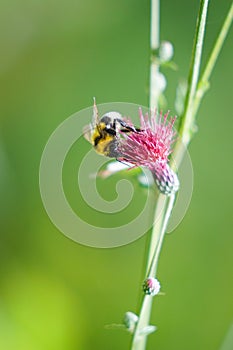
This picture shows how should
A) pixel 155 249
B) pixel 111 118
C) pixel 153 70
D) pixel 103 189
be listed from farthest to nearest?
1. pixel 103 189
2. pixel 153 70
3. pixel 111 118
4. pixel 155 249

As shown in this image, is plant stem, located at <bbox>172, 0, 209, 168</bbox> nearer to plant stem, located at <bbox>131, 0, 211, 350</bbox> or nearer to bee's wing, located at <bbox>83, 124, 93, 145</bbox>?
plant stem, located at <bbox>131, 0, 211, 350</bbox>

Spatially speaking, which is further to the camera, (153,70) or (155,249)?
(153,70)

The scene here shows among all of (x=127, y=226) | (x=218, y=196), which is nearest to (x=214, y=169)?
(x=218, y=196)

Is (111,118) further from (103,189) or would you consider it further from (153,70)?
(103,189)

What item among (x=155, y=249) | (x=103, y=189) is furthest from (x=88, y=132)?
(x=103, y=189)

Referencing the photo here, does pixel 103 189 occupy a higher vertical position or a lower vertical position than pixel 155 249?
higher

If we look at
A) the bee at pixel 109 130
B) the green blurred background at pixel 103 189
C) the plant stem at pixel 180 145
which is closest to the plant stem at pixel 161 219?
the plant stem at pixel 180 145
